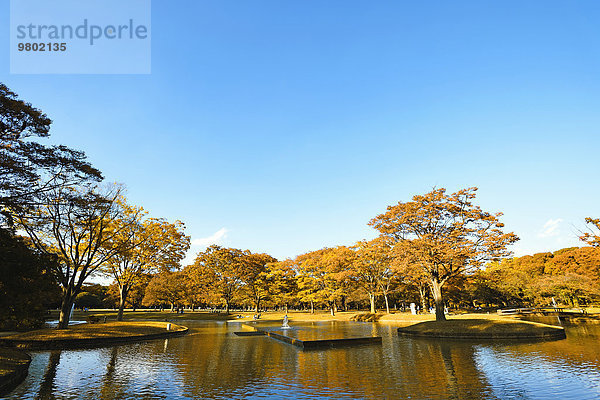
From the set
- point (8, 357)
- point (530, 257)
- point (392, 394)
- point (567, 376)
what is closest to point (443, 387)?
point (392, 394)

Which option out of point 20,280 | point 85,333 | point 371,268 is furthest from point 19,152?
point 371,268

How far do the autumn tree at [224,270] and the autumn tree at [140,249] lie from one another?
21.7 m

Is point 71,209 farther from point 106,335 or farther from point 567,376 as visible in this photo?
point 567,376

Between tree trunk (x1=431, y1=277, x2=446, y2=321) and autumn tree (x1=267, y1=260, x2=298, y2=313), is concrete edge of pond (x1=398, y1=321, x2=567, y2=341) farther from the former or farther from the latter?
autumn tree (x1=267, y1=260, x2=298, y2=313)

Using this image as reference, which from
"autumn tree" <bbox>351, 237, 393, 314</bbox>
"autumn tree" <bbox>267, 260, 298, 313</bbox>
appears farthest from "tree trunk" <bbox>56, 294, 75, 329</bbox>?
"autumn tree" <bbox>267, 260, 298, 313</bbox>

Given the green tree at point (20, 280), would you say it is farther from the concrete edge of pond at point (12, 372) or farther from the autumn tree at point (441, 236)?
the autumn tree at point (441, 236)

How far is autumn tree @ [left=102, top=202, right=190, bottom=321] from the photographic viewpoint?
35.2 metres

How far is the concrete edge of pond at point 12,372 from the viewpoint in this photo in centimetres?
1079

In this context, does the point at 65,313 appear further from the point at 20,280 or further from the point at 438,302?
the point at 438,302

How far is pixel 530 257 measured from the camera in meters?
87.1

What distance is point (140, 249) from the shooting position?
3788 centimetres

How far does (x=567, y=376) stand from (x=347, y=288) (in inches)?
1943

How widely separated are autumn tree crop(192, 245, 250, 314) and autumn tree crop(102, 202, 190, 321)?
21690mm

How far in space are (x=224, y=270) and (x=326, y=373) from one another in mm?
52816
